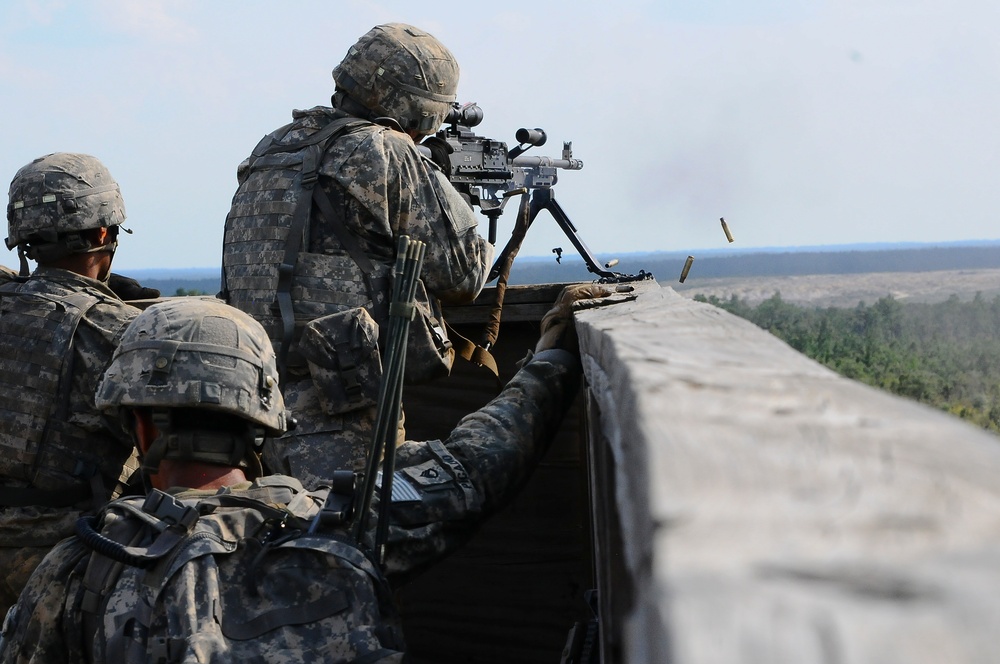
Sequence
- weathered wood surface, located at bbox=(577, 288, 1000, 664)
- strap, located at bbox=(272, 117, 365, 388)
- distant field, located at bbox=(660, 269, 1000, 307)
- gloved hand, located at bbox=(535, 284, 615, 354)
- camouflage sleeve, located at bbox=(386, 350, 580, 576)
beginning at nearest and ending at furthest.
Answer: weathered wood surface, located at bbox=(577, 288, 1000, 664) < camouflage sleeve, located at bbox=(386, 350, 580, 576) < gloved hand, located at bbox=(535, 284, 615, 354) < strap, located at bbox=(272, 117, 365, 388) < distant field, located at bbox=(660, 269, 1000, 307)

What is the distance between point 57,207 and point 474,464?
188 cm

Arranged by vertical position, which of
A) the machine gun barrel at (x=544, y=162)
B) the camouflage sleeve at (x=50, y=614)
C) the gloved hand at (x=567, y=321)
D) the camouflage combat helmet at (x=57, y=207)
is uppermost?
the machine gun barrel at (x=544, y=162)

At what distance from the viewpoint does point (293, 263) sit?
359 cm

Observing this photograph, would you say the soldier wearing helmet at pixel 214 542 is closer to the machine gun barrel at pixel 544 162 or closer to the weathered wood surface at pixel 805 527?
the weathered wood surface at pixel 805 527

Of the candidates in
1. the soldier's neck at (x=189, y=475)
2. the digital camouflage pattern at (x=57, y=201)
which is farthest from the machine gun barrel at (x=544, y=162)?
the soldier's neck at (x=189, y=475)

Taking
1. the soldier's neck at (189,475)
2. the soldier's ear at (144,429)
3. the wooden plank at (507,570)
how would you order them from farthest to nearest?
the wooden plank at (507,570) < the soldier's ear at (144,429) < the soldier's neck at (189,475)

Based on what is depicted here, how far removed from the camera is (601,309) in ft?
9.02

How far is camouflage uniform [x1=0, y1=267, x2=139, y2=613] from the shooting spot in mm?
3500

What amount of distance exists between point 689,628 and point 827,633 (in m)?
0.06

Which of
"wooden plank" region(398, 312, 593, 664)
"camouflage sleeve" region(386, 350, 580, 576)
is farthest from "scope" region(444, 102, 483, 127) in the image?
"camouflage sleeve" region(386, 350, 580, 576)

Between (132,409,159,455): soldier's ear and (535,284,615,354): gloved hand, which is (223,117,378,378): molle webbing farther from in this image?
Answer: (132,409,159,455): soldier's ear

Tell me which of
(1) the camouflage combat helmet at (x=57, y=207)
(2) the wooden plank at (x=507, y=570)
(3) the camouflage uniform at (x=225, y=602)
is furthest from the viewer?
(2) the wooden plank at (x=507, y=570)

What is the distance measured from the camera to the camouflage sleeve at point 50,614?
2154mm

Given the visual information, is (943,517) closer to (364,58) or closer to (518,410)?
(518,410)
